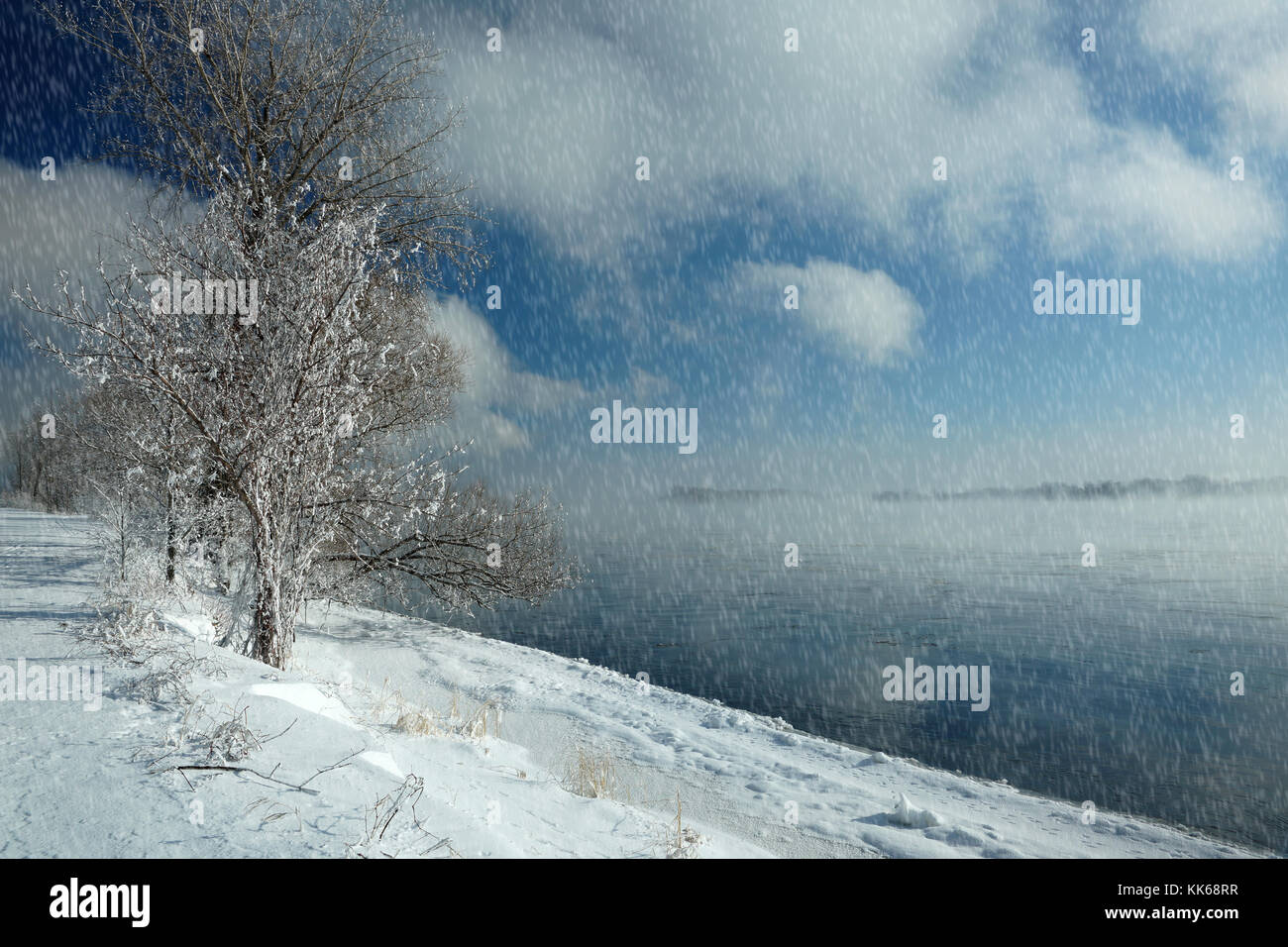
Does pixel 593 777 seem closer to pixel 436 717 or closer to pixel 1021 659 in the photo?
pixel 436 717

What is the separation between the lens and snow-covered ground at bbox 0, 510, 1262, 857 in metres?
3.57

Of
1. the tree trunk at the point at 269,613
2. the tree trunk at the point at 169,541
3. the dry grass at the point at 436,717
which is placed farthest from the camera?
the tree trunk at the point at 169,541

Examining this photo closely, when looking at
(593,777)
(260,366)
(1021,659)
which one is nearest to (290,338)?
(260,366)

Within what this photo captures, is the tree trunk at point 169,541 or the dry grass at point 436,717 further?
the tree trunk at point 169,541

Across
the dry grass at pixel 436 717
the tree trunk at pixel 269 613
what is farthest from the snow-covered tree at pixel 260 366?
the dry grass at pixel 436 717

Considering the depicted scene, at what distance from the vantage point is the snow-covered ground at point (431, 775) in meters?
3.57

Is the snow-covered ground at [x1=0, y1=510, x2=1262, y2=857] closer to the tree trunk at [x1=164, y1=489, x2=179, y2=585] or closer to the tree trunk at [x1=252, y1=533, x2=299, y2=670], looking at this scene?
the tree trunk at [x1=164, y1=489, x2=179, y2=585]

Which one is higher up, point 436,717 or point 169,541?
point 169,541

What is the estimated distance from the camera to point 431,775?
17.0ft

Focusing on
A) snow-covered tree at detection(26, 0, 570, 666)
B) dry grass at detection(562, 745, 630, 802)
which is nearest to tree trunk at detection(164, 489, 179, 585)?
snow-covered tree at detection(26, 0, 570, 666)

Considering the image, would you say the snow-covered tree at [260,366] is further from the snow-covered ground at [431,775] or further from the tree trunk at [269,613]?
the snow-covered ground at [431,775]
